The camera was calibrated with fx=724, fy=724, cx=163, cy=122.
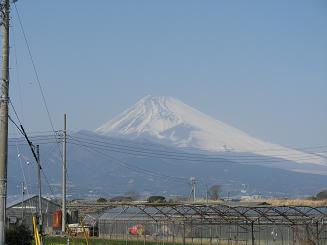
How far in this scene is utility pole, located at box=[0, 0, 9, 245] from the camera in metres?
26.3

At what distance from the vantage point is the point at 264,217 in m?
51.1

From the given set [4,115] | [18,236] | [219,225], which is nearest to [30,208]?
[219,225]

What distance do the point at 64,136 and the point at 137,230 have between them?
10.0 m

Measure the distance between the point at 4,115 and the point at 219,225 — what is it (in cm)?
3179

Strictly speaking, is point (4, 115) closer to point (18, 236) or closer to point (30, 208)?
point (18, 236)

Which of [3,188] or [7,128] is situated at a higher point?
[7,128]

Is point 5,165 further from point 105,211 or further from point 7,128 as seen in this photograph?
point 105,211

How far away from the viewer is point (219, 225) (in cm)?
5578

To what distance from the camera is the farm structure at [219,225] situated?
1966 inches

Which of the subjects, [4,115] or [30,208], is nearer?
[4,115]

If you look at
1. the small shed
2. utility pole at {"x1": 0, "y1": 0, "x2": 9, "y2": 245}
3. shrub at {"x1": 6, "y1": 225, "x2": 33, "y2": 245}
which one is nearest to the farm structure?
the small shed

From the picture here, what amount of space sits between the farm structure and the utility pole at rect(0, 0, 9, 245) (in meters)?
24.2

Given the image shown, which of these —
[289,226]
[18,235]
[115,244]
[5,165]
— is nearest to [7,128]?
[5,165]

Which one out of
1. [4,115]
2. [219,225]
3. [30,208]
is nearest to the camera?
[4,115]
